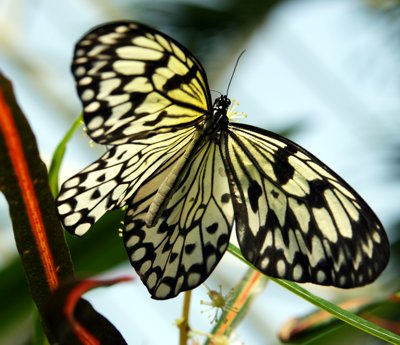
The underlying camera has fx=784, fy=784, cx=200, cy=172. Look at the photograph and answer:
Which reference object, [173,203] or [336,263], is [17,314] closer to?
[173,203]

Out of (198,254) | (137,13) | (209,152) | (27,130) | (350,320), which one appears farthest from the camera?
(137,13)

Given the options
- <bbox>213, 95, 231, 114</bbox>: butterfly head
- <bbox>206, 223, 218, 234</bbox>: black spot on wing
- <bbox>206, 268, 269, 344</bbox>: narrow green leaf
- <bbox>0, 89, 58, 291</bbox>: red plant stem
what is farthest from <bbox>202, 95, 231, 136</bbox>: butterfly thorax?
<bbox>0, 89, 58, 291</bbox>: red plant stem

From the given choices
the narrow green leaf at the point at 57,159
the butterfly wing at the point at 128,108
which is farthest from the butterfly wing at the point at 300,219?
the narrow green leaf at the point at 57,159

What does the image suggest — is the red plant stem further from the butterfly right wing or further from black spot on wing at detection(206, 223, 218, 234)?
black spot on wing at detection(206, 223, 218, 234)

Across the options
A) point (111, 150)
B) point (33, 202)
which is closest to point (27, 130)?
point (33, 202)

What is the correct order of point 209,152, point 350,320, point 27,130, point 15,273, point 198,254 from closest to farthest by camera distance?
point 27,130 < point 350,320 < point 198,254 < point 209,152 < point 15,273

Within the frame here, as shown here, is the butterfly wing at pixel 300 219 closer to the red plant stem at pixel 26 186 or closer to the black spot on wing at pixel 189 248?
the black spot on wing at pixel 189 248

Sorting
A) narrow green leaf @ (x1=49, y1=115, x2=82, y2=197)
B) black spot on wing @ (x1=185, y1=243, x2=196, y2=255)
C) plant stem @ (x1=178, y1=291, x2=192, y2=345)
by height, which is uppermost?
narrow green leaf @ (x1=49, y1=115, x2=82, y2=197)
